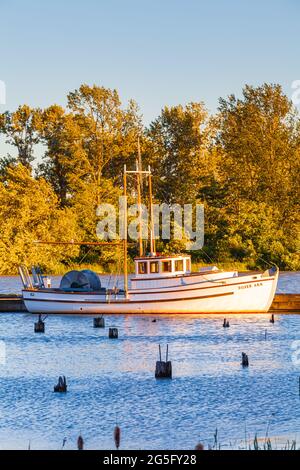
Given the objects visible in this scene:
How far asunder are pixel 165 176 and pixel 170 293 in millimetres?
52972

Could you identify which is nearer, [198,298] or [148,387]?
[148,387]

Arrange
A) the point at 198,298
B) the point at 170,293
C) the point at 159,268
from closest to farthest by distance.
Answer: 1. the point at 159,268
2. the point at 170,293
3. the point at 198,298

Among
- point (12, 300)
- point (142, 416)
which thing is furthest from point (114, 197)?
point (142, 416)

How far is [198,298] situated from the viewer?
65000 mm

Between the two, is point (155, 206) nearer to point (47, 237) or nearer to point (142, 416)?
point (47, 237)

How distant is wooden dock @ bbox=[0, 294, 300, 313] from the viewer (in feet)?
213

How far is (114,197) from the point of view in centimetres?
10969

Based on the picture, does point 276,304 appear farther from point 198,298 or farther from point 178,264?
point 178,264

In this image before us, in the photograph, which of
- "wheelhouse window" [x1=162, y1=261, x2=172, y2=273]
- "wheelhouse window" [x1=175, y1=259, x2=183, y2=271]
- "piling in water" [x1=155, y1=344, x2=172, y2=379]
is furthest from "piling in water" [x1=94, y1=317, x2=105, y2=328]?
"piling in water" [x1=155, y1=344, x2=172, y2=379]

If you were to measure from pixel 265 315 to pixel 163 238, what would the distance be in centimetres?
Answer: 4161

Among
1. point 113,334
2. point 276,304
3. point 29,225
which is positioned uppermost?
point 29,225

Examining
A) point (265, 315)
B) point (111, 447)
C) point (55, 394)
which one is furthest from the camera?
point (265, 315)

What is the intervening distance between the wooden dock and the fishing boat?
3.82ft

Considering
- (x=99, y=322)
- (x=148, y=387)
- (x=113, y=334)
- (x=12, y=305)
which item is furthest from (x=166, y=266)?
(x=148, y=387)
